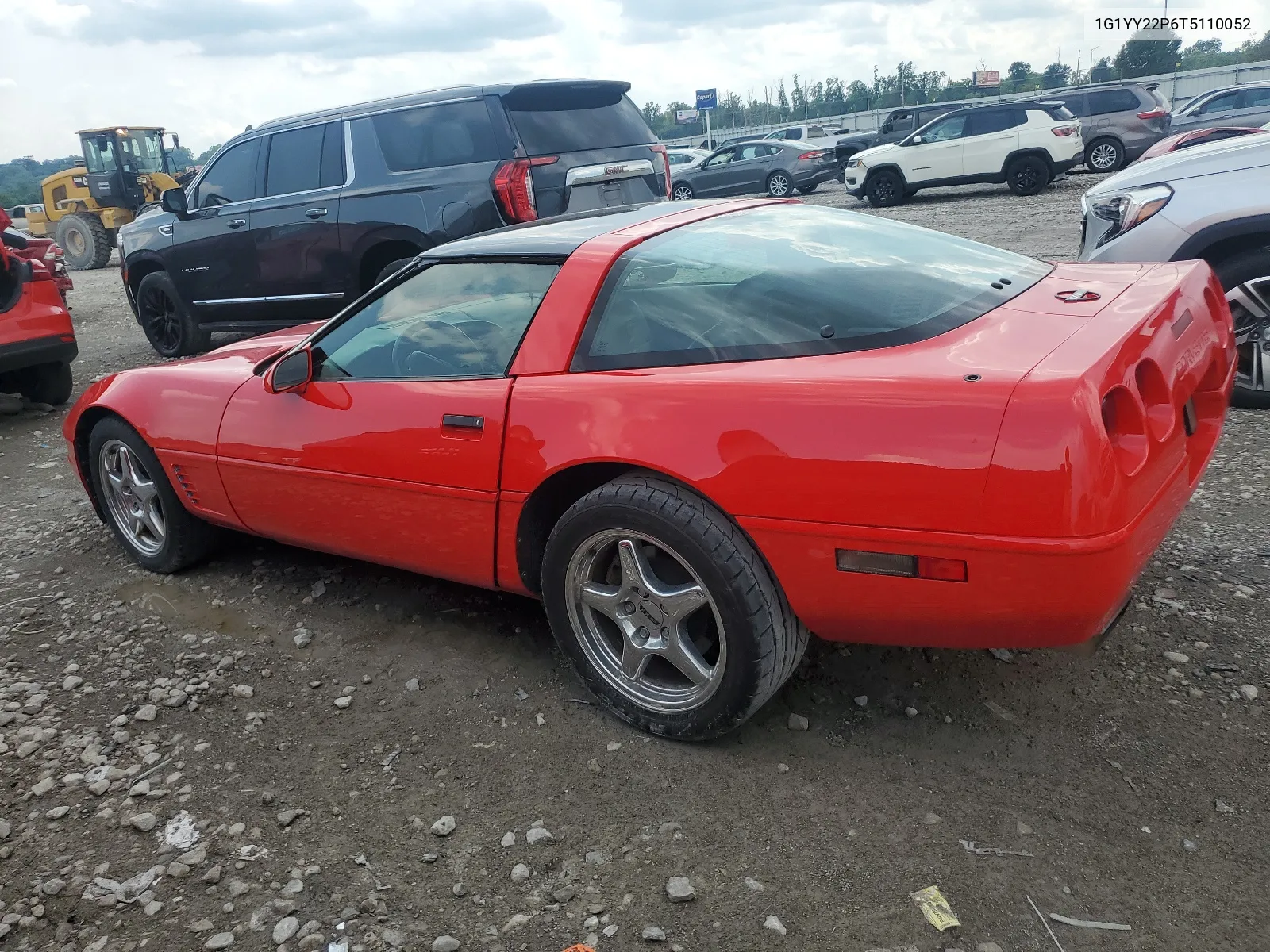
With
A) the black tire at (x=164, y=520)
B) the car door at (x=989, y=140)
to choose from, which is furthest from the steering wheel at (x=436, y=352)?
the car door at (x=989, y=140)

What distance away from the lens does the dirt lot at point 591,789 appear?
6.97 feet

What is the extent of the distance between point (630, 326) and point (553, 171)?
4344 mm

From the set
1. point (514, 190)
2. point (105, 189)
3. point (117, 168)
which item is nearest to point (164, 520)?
point (514, 190)

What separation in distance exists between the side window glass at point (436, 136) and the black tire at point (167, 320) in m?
2.63

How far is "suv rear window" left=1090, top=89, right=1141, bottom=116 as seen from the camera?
59.8 ft

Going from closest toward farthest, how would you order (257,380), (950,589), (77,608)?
1. (950,589)
2. (257,380)
3. (77,608)

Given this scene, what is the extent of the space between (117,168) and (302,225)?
1641cm

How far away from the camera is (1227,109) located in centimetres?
1852

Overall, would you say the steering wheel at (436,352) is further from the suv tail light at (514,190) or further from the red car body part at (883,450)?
the suv tail light at (514,190)

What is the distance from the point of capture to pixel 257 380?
11.8 feet

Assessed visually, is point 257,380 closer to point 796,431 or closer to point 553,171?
point 796,431

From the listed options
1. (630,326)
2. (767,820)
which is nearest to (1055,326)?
(630,326)

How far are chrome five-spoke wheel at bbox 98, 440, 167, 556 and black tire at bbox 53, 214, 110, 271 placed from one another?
63.8 ft

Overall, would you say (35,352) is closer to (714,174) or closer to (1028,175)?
(1028,175)
